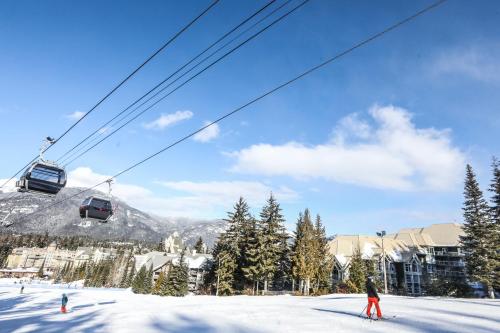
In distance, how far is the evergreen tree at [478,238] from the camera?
40156 millimetres

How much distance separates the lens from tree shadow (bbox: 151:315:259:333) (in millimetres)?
13836

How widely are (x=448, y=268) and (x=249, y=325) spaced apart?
7284 cm

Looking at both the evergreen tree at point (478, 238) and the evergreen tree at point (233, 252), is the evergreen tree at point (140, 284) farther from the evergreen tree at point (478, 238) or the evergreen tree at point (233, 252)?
the evergreen tree at point (478, 238)

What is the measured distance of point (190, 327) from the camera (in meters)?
14.9

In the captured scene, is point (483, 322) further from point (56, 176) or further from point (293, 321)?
point (56, 176)

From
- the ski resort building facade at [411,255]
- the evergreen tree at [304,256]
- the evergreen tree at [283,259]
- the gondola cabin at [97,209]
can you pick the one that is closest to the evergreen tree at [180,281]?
the evergreen tree at [283,259]

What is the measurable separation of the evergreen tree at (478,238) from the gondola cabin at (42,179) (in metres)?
47.0

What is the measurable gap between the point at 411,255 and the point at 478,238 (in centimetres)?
2751

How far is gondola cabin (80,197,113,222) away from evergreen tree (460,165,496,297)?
142 ft

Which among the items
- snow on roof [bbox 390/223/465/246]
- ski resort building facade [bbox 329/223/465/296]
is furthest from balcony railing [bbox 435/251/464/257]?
snow on roof [bbox 390/223/465/246]

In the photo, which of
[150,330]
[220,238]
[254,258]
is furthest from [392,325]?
[220,238]

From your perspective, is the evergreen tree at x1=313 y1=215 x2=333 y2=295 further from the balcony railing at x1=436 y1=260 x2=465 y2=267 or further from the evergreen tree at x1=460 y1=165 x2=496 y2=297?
the balcony railing at x1=436 y1=260 x2=465 y2=267

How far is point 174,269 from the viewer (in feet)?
193

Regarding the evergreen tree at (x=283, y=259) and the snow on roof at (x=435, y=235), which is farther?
the snow on roof at (x=435, y=235)
